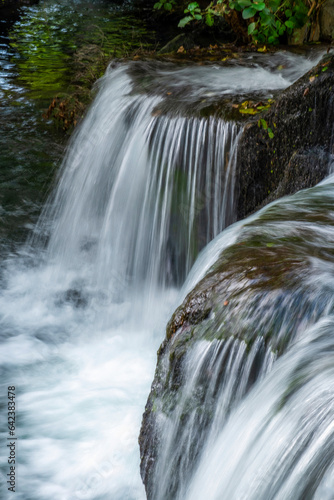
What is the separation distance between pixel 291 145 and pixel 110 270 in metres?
1.93

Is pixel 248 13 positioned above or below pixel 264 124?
above

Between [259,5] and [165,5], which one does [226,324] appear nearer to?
[259,5]

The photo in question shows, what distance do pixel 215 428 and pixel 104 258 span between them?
2.88 m

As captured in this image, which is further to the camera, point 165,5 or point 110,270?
point 165,5

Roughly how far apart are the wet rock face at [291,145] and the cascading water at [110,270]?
6.2 inches

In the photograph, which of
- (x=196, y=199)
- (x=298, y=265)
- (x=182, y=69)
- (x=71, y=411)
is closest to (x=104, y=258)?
(x=196, y=199)

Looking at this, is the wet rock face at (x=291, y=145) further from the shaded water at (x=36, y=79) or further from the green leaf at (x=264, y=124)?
the shaded water at (x=36, y=79)

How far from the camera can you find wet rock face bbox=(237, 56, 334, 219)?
411 centimetres

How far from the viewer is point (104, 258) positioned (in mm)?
5215

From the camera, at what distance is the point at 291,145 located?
434 cm

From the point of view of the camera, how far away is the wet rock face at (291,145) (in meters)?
4.11

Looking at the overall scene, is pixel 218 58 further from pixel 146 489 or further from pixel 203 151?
pixel 146 489

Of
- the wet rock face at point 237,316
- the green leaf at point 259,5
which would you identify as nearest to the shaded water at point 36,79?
the green leaf at point 259,5

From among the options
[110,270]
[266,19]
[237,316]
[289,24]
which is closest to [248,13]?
[266,19]
